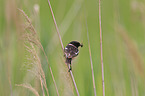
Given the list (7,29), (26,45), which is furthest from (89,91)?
(7,29)

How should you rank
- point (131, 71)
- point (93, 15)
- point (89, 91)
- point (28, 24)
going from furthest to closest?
point (93, 15) → point (131, 71) → point (89, 91) → point (28, 24)

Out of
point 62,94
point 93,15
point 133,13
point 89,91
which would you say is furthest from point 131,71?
point 93,15

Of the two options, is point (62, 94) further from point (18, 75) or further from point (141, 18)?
point (141, 18)

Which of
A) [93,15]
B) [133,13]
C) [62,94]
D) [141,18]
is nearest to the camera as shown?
[62,94]

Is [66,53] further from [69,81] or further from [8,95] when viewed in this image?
[8,95]

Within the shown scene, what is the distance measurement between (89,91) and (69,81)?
1.15 ft

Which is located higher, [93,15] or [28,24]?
[28,24]

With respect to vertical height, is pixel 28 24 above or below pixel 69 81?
above

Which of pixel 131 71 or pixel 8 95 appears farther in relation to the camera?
pixel 131 71

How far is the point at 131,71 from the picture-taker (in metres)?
1.52

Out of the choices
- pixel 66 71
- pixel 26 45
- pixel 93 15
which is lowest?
pixel 93 15

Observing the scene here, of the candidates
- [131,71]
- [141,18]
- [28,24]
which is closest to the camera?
[28,24]

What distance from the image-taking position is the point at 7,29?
1320 mm

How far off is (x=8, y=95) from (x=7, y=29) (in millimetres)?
374
